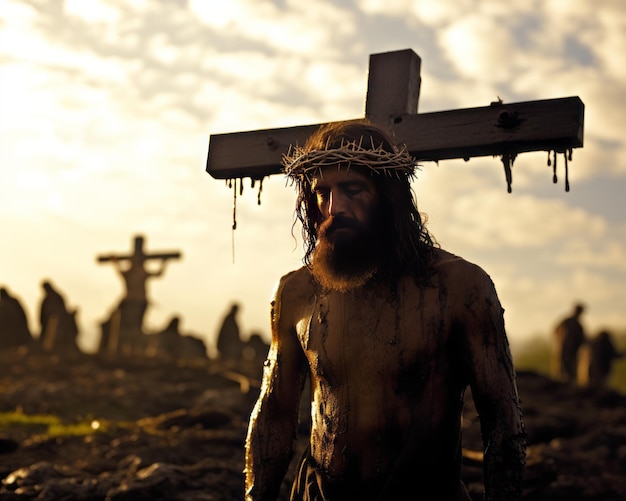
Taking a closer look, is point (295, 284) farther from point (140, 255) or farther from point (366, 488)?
point (140, 255)

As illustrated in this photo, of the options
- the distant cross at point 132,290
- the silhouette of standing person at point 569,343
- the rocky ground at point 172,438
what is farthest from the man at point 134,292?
the silhouette of standing person at point 569,343

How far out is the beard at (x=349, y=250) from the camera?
3889mm

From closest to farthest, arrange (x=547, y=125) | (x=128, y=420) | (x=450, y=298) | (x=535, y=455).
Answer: (x=450, y=298), (x=547, y=125), (x=535, y=455), (x=128, y=420)

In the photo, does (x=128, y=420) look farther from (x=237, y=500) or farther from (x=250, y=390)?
(x=237, y=500)

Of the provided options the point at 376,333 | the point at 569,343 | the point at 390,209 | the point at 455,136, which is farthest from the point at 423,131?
the point at 569,343

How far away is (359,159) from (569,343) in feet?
81.5

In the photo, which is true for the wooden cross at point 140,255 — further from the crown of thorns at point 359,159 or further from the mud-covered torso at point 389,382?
the mud-covered torso at point 389,382

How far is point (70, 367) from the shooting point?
20.1 m

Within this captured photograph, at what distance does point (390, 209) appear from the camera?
399cm

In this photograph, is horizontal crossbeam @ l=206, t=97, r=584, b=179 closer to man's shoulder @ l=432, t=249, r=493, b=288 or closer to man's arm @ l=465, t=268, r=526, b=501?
man's shoulder @ l=432, t=249, r=493, b=288

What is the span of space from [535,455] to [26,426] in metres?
6.56

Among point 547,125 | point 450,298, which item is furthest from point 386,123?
point 450,298

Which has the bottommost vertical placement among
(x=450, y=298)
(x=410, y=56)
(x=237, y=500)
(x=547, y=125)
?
(x=237, y=500)

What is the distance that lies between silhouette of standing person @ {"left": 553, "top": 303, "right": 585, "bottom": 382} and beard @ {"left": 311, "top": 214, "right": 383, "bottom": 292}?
2463 centimetres
